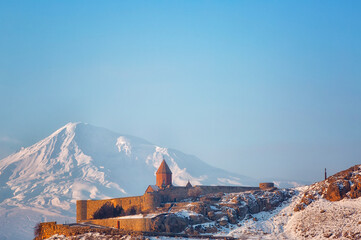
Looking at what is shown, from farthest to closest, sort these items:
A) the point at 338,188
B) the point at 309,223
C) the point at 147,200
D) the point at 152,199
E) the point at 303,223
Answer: the point at 147,200, the point at 152,199, the point at 338,188, the point at 303,223, the point at 309,223

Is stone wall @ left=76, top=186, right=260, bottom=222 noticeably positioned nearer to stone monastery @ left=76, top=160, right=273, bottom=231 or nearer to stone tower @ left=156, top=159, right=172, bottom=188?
stone monastery @ left=76, top=160, right=273, bottom=231

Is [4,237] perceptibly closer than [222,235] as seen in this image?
No

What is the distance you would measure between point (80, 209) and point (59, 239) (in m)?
16.5

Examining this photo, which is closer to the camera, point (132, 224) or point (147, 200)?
point (132, 224)

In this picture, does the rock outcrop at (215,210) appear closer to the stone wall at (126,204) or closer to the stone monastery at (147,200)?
the stone wall at (126,204)

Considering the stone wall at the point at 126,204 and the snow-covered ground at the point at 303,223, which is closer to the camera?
the snow-covered ground at the point at 303,223

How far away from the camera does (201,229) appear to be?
190ft

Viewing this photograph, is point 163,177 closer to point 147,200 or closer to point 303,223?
point 147,200

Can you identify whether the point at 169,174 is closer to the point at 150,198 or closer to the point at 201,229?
the point at 150,198

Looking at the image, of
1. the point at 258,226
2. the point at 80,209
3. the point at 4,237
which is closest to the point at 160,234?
the point at 258,226

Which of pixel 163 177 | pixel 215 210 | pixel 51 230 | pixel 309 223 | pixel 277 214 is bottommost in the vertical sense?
pixel 309 223

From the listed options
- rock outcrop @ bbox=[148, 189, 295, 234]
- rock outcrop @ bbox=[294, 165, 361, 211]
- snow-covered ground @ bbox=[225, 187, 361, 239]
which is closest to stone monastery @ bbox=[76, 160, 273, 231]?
rock outcrop @ bbox=[148, 189, 295, 234]

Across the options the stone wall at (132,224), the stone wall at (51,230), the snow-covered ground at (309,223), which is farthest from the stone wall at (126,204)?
the snow-covered ground at (309,223)

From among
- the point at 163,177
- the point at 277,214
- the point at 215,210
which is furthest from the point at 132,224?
the point at 163,177
